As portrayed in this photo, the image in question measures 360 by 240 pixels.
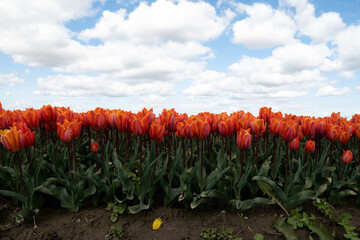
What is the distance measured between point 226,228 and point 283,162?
2.13m

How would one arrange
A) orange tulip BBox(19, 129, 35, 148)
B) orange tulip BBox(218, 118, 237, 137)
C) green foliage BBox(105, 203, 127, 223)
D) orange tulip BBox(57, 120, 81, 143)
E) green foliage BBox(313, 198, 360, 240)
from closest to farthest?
1. orange tulip BBox(19, 129, 35, 148)
2. orange tulip BBox(57, 120, 81, 143)
3. green foliage BBox(313, 198, 360, 240)
4. green foliage BBox(105, 203, 127, 223)
5. orange tulip BBox(218, 118, 237, 137)

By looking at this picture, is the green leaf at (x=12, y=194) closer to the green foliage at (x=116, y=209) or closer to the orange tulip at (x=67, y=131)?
the orange tulip at (x=67, y=131)

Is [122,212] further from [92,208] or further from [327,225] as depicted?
[327,225]

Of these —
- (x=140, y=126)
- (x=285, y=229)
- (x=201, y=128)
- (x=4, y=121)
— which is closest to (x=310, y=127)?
(x=285, y=229)

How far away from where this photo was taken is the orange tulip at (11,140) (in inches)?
137

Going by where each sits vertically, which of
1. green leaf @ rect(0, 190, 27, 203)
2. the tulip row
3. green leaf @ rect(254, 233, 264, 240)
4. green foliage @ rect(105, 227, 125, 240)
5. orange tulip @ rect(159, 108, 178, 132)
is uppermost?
orange tulip @ rect(159, 108, 178, 132)

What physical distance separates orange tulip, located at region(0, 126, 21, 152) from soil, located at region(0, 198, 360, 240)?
131cm

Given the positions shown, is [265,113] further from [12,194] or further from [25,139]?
[12,194]

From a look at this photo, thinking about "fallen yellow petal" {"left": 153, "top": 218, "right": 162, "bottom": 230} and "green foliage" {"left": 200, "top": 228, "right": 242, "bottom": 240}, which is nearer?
"green foliage" {"left": 200, "top": 228, "right": 242, "bottom": 240}

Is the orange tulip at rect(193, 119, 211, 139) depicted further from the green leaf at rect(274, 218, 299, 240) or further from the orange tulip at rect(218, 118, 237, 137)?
the green leaf at rect(274, 218, 299, 240)

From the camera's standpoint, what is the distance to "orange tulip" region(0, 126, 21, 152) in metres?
3.47

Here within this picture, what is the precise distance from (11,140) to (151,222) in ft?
7.42

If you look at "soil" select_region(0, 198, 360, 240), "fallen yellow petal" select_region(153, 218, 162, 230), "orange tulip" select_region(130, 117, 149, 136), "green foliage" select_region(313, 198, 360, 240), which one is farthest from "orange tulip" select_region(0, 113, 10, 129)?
"green foliage" select_region(313, 198, 360, 240)

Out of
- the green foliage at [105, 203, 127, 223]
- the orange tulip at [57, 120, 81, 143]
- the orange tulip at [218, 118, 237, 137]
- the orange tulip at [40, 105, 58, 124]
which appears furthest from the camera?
the orange tulip at [40, 105, 58, 124]
